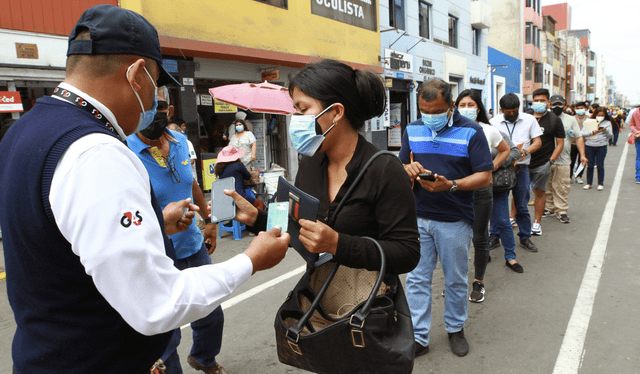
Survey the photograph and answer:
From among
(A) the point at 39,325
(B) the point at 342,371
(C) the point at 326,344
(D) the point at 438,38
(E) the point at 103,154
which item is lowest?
(B) the point at 342,371

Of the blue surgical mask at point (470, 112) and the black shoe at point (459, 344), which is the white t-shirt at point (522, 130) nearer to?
the blue surgical mask at point (470, 112)

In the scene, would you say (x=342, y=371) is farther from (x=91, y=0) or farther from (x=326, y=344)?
(x=91, y=0)

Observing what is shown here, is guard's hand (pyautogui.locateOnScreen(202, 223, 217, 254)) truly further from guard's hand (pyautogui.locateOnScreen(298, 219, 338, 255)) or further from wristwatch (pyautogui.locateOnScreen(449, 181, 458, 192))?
wristwatch (pyautogui.locateOnScreen(449, 181, 458, 192))

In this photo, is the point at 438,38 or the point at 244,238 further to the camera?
the point at 438,38

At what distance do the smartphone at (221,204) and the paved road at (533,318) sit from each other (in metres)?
1.54

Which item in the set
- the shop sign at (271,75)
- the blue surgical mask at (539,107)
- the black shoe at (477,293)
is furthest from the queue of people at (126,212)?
the shop sign at (271,75)

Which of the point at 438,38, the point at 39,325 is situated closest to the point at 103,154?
the point at 39,325

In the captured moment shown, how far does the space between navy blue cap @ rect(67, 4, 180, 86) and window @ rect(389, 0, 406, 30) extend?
16.9 metres

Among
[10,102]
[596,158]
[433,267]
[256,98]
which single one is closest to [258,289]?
[433,267]

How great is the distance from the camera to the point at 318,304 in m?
1.80

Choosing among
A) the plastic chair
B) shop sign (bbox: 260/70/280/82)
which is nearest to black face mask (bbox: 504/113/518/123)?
the plastic chair

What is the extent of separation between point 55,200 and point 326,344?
1.08 metres

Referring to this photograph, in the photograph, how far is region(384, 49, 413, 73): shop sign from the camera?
16250 millimetres

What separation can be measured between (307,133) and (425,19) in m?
19.0
